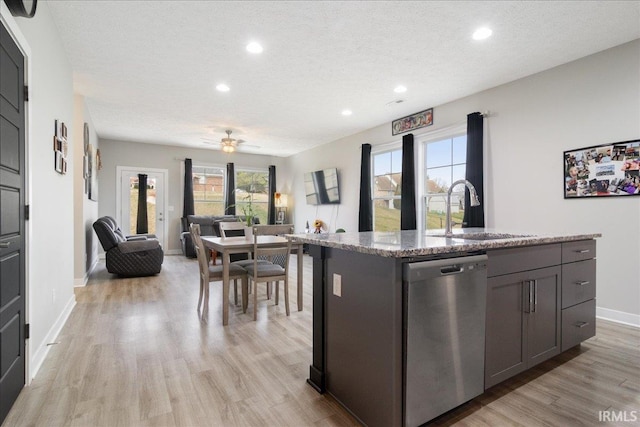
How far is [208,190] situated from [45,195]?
603 cm

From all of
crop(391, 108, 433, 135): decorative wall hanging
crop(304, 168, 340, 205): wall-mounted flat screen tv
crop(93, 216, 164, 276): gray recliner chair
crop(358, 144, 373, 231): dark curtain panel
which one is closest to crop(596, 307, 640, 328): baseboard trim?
crop(391, 108, 433, 135): decorative wall hanging

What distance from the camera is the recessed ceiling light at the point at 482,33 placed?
2740 mm

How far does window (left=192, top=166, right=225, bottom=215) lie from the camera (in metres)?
8.20

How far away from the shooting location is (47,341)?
246cm

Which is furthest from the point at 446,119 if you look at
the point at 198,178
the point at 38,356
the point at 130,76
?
the point at 198,178

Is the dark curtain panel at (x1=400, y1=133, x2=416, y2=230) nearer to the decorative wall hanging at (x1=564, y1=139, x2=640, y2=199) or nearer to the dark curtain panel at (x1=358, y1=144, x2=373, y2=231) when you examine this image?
the dark curtain panel at (x1=358, y1=144, x2=373, y2=231)

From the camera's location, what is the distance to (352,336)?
5.48ft

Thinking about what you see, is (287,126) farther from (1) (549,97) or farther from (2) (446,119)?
(1) (549,97)

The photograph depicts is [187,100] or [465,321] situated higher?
[187,100]

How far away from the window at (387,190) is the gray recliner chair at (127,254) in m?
3.91

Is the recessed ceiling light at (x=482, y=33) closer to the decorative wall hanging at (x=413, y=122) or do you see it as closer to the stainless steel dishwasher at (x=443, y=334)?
the decorative wall hanging at (x=413, y=122)

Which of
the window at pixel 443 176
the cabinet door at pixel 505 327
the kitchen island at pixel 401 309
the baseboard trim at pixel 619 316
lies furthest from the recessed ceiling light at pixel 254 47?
the baseboard trim at pixel 619 316

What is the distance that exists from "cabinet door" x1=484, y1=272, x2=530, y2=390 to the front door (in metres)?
7.59

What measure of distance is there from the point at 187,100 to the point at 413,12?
332 centimetres
